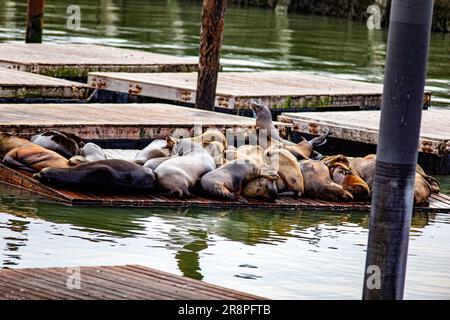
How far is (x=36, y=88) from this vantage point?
14.8 m

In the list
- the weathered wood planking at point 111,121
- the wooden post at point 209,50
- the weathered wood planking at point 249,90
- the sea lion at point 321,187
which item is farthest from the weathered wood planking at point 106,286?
the weathered wood planking at point 249,90

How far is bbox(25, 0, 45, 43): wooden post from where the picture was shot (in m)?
19.8

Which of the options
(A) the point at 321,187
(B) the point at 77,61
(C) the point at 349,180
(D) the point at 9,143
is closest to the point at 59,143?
(D) the point at 9,143

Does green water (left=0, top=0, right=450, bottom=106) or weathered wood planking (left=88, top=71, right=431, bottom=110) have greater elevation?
weathered wood planking (left=88, top=71, right=431, bottom=110)

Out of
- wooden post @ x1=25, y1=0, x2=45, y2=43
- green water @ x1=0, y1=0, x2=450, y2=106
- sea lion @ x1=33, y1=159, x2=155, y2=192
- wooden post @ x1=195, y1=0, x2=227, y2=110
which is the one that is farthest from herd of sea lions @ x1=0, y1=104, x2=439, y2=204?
wooden post @ x1=25, y1=0, x2=45, y2=43

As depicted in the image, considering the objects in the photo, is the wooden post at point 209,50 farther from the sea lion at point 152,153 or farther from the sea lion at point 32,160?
the sea lion at point 32,160

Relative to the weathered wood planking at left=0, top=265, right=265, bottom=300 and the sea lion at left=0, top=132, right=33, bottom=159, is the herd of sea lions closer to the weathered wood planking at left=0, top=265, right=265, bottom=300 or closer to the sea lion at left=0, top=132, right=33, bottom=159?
the sea lion at left=0, top=132, right=33, bottom=159

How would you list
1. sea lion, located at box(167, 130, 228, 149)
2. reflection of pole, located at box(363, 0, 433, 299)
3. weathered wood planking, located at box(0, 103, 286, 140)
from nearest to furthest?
reflection of pole, located at box(363, 0, 433, 299), sea lion, located at box(167, 130, 228, 149), weathered wood planking, located at box(0, 103, 286, 140)

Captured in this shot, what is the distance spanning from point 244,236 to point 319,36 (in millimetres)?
21903

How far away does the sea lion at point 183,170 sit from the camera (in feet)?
34.4

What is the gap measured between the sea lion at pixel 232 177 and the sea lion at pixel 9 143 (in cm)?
156

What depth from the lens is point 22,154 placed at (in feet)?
35.1


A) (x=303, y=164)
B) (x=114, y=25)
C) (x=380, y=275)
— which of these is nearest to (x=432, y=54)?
(x=114, y=25)

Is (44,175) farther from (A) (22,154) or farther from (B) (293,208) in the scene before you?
(B) (293,208)
